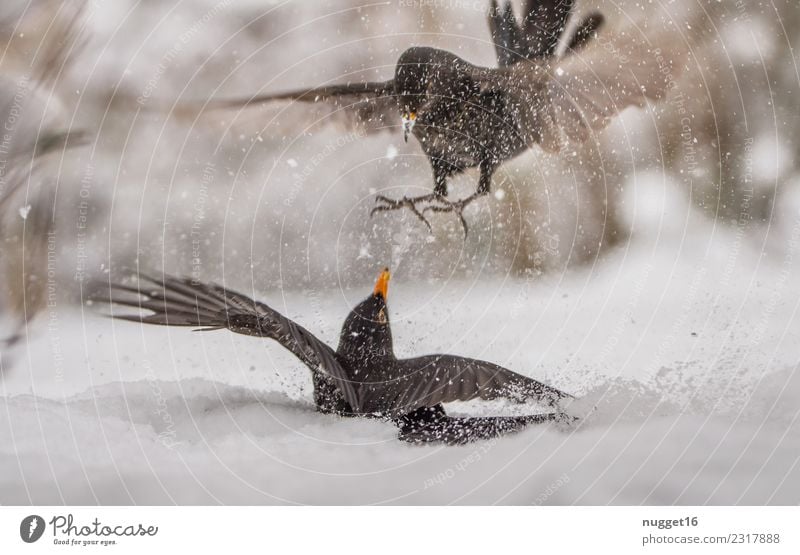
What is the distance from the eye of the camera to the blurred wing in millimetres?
745

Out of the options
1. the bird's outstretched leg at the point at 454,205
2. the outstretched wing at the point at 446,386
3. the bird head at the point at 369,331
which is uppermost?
the bird's outstretched leg at the point at 454,205

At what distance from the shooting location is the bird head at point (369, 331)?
0.75m

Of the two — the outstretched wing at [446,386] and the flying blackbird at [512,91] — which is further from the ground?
the flying blackbird at [512,91]

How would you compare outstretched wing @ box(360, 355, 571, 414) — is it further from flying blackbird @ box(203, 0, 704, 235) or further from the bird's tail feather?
the bird's tail feather

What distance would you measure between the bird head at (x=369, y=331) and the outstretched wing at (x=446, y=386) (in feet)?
0.10

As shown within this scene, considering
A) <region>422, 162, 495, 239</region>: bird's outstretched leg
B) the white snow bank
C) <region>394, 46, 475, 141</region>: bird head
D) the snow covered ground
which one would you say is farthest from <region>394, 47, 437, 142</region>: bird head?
the white snow bank

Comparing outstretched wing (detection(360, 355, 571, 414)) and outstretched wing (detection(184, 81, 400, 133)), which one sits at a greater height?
outstretched wing (detection(184, 81, 400, 133))

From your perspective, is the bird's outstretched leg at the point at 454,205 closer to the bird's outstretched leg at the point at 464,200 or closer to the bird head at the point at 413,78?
the bird's outstretched leg at the point at 464,200

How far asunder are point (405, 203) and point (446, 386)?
0.22 meters

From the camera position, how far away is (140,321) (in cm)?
74

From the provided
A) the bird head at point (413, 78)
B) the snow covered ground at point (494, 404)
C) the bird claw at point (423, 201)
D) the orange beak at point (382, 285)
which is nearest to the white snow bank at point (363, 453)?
the snow covered ground at point (494, 404)

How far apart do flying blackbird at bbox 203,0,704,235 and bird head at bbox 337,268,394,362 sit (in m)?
0.11
